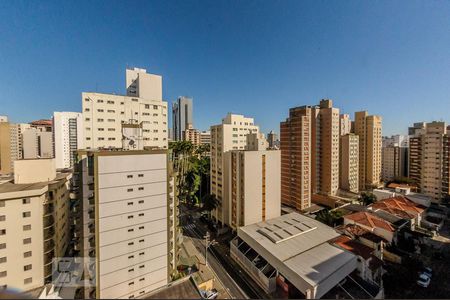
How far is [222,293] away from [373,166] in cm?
6054

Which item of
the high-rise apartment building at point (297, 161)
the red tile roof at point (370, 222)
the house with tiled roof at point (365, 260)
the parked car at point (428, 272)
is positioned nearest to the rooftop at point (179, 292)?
the house with tiled roof at point (365, 260)

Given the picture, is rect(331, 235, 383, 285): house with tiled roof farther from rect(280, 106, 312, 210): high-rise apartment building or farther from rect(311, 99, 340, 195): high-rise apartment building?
rect(311, 99, 340, 195): high-rise apartment building

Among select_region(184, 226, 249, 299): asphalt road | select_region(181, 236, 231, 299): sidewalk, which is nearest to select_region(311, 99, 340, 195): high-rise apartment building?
select_region(184, 226, 249, 299): asphalt road

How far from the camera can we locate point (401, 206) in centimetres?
3800

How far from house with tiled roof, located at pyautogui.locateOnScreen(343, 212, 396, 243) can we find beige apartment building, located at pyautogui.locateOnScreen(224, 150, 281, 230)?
11.9 m

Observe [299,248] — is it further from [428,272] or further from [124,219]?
[124,219]

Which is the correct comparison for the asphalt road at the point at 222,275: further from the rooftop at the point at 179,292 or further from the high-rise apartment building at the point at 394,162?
the high-rise apartment building at the point at 394,162

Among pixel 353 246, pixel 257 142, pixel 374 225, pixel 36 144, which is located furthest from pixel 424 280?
pixel 36 144

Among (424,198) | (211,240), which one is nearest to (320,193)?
(424,198)

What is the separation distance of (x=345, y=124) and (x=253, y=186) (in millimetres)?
45947

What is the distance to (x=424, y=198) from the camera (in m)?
42.2

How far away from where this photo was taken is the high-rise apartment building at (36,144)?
6994cm

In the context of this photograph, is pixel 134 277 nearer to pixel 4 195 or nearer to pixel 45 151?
pixel 4 195

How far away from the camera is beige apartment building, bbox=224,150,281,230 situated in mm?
32031
